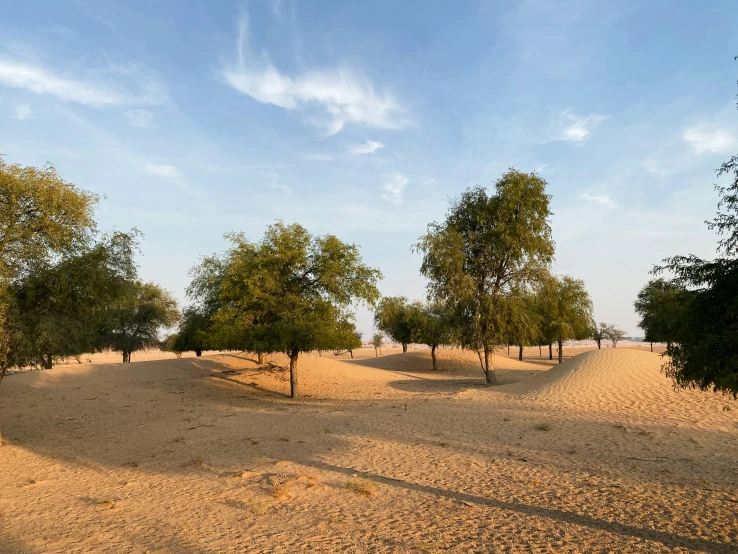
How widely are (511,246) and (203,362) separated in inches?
948

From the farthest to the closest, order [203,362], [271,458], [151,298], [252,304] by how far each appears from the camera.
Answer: [151,298] < [203,362] < [252,304] < [271,458]

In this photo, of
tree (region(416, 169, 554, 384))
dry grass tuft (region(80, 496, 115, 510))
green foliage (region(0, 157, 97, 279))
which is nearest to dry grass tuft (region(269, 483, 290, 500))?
dry grass tuft (region(80, 496, 115, 510))

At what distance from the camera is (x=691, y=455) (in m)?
11.7

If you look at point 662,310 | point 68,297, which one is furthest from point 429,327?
point 68,297

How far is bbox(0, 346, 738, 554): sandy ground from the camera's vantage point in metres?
7.20

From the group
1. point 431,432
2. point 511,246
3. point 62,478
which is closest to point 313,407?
point 431,432

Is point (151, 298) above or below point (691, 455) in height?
above

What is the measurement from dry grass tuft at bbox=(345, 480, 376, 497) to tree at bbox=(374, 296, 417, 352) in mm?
36819

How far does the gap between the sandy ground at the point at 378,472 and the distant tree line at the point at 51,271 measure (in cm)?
332

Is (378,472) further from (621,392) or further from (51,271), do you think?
(621,392)

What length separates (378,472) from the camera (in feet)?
35.3

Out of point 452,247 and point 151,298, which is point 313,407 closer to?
point 452,247

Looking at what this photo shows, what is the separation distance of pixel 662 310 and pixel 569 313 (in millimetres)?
9342

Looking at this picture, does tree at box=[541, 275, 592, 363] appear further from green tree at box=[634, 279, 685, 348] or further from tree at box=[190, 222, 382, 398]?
tree at box=[190, 222, 382, 398]
